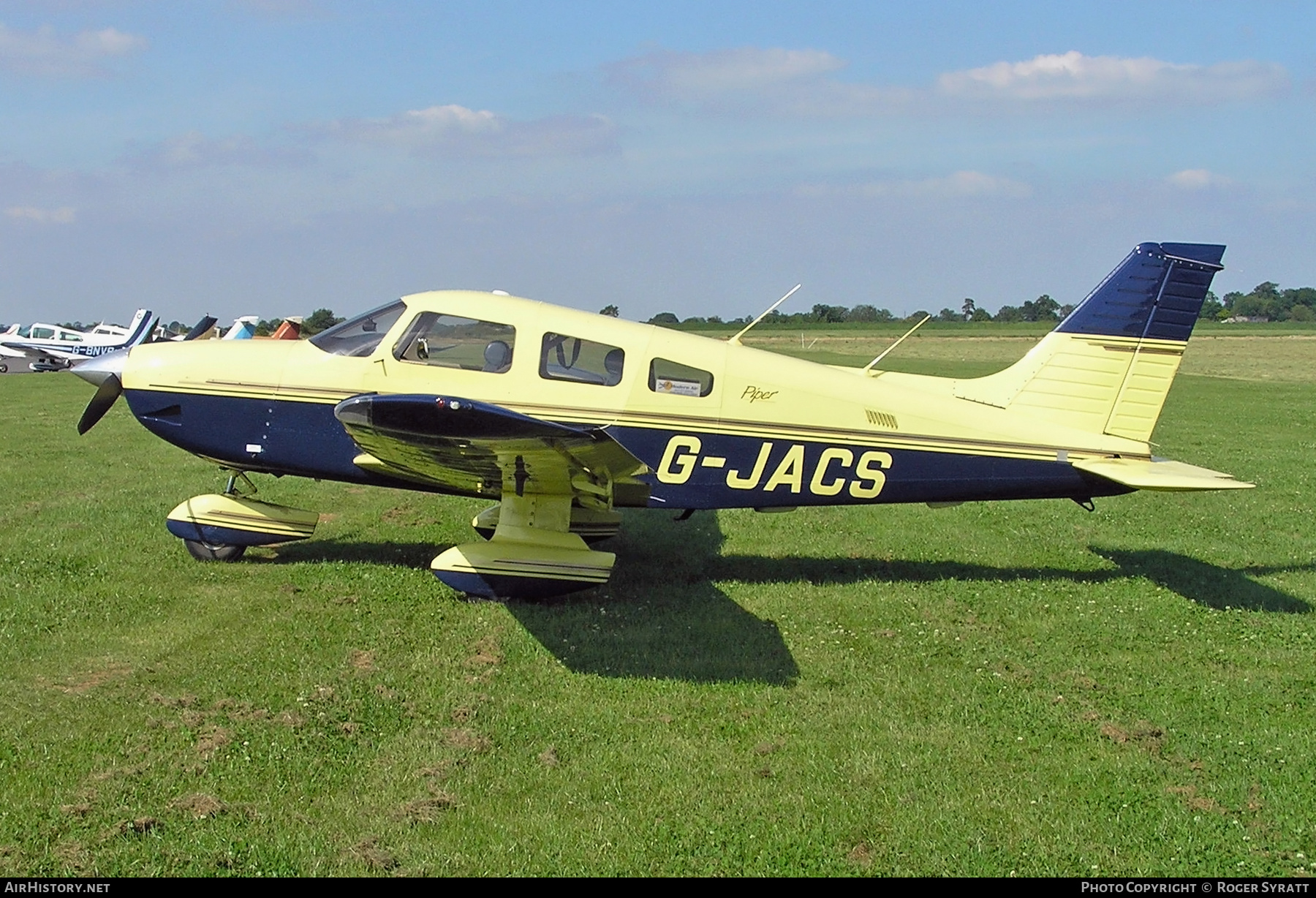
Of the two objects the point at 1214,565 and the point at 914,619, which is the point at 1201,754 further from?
the point at 1214,565

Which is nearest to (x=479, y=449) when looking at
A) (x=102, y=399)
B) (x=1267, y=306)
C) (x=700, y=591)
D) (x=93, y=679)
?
(x=700, y=591)

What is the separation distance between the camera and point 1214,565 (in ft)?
28.6

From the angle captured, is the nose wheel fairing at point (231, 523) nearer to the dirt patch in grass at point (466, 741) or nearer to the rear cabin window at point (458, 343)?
the rear cabin window at point (458, 343)

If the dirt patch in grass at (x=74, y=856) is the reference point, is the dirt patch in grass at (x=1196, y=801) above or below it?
above

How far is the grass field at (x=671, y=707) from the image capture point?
4121 mm

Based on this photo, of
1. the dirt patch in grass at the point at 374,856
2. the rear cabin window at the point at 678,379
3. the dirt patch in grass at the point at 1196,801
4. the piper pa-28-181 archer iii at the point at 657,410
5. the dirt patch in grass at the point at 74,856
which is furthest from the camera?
the rear cabin window at the point at 678,379

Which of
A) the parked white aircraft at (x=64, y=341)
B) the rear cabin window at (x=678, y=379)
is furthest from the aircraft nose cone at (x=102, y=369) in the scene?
the parked white aircraft at (x=64, y=341)

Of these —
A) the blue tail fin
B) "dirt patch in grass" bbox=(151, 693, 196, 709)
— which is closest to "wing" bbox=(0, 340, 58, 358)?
"dirt patch in grass" bbox=(151, 693, 196, 709)

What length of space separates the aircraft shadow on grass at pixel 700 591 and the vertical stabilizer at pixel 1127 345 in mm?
1420

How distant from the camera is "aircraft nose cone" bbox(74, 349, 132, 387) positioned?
787 cm

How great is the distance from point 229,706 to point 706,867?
2.80 meters

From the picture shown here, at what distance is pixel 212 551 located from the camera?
26.6 ft

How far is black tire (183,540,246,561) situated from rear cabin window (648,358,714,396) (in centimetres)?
368

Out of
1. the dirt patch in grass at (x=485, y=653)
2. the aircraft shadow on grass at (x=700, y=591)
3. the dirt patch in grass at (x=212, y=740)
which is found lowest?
the dirt patch in grass at (x=212, y=740)
